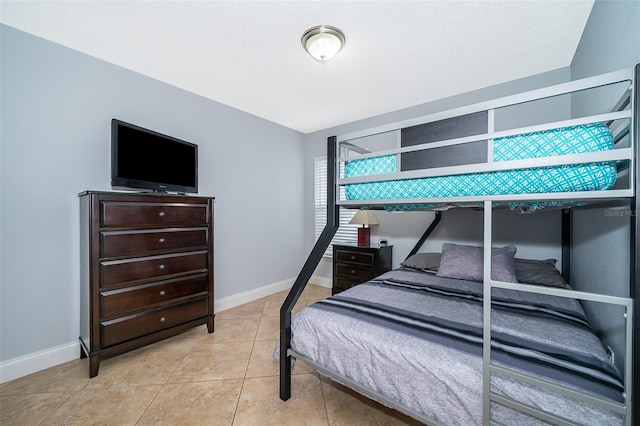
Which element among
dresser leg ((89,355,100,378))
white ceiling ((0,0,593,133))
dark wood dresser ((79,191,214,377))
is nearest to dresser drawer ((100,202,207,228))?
dark wood dresser ((79,191,214,377))

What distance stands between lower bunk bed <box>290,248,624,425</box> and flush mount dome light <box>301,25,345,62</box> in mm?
1868

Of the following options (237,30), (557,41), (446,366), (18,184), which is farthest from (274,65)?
(446,366)

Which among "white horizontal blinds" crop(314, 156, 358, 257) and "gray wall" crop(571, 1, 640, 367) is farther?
"white horizontal blinds" crop(314, 156, 358, 257)

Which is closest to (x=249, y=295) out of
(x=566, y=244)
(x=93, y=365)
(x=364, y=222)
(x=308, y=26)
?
(x=93, y=365)

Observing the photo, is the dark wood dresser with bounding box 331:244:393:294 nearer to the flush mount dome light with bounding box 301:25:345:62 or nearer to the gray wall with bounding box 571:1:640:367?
the gray wall with bounding box 571:1:640:367

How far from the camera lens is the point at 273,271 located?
3.75 m

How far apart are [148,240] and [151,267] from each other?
227 mm

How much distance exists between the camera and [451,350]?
1106 mm

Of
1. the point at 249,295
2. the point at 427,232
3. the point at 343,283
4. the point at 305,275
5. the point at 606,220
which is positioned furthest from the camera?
the point at 249,295

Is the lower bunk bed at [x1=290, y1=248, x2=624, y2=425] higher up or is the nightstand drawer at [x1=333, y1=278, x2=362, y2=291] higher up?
the lower bunk bed at [x1=290, y1=248, x2=624, y2=425]

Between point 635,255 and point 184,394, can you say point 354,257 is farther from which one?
point 635,255

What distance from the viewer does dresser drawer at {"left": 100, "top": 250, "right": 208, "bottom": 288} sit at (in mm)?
1852

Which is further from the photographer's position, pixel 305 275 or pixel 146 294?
pixel 146 294

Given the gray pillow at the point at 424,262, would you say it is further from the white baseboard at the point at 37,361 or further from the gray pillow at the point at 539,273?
the white baseboard at the point at 37,361
